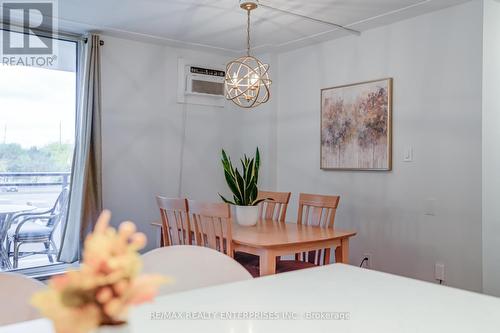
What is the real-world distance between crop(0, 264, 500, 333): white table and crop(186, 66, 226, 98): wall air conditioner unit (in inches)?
146

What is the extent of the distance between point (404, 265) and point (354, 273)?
254 centimetres

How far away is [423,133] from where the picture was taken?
3547 millimetres

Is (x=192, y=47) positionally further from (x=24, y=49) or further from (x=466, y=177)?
(x=466, y=177)

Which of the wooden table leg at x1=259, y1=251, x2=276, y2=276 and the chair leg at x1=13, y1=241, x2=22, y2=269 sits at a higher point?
the wooden table leg at x1=259, y1=251, x2=276, y2=276

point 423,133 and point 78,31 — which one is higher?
point 78,31

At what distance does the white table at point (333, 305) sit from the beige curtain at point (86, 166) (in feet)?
10.2

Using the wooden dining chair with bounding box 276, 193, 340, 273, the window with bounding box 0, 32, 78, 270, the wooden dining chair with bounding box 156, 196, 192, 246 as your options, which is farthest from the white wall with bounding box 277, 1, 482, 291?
the window with bounding box 0, 32, 78, 270

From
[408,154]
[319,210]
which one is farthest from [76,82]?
[408,154]

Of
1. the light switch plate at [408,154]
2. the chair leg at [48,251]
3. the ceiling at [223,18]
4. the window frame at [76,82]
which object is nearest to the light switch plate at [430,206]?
the light switch plate at [408,154]

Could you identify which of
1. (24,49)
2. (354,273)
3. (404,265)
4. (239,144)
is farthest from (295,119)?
(354,273)

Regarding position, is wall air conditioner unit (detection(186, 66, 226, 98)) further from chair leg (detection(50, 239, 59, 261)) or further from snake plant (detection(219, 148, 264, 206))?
chair leg (detection(50, 239, 59, 261))

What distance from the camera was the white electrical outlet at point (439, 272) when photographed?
11.2 ft

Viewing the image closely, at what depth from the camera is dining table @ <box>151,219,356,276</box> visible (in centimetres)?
263

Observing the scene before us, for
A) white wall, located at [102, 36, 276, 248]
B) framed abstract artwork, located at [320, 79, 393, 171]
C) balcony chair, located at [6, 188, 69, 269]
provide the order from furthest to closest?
white wall, located at [102, 36, 276, 248]
balcony chair, located at [6, 188, 69, 269]
framed abstract artwork, located at [320, 79, 393, 171]
